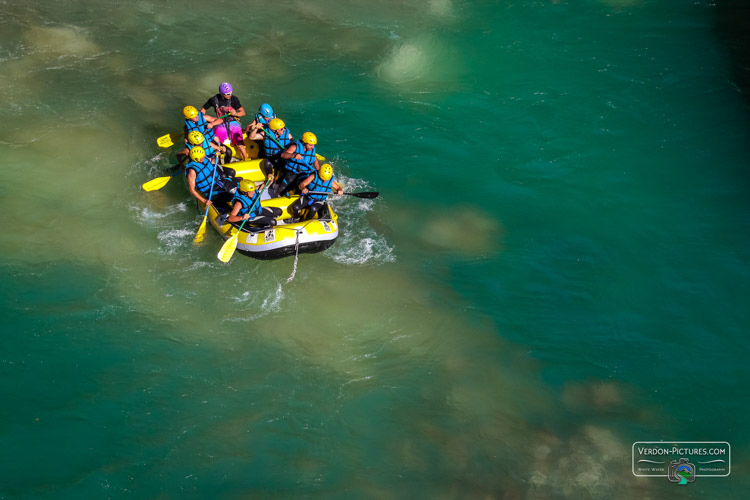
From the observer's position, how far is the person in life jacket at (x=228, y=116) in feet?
36.8

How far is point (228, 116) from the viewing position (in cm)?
1137

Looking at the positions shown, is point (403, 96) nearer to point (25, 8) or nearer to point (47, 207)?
point (47, 207)

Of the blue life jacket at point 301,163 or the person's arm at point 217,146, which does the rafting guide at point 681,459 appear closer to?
the blue life jacket at point 301,163

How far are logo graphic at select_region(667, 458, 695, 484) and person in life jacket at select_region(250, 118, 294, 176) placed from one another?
6.78 meters

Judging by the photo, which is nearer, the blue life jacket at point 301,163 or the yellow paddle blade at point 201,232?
the yellow paddle blade at point 201,232

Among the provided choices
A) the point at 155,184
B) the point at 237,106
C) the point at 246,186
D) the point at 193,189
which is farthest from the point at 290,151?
the point at 155,184

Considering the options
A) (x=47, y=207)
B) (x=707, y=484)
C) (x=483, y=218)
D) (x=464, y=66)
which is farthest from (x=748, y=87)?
(x=47, y=207)

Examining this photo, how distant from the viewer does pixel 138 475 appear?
8.04 meters

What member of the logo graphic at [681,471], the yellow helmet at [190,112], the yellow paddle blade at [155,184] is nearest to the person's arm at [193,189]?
the yellow paddle blade at [155,184]

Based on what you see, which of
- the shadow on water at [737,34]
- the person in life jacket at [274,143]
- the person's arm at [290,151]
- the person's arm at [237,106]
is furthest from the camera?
the shadow on water at [737,34]

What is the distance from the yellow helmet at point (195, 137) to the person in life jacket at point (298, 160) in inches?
47.2

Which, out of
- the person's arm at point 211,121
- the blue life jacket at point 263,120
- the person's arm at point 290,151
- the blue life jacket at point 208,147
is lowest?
the person's arm at point 290,151

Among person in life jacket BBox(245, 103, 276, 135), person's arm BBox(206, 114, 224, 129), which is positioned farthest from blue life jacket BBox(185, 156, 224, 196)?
person's arm BBox(206, 114, 224, 129)

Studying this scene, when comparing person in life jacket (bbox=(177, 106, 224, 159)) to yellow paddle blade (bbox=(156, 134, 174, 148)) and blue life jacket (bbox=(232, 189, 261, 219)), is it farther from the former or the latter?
blue life jacket (bbox=(232, 189, 261, 219))
